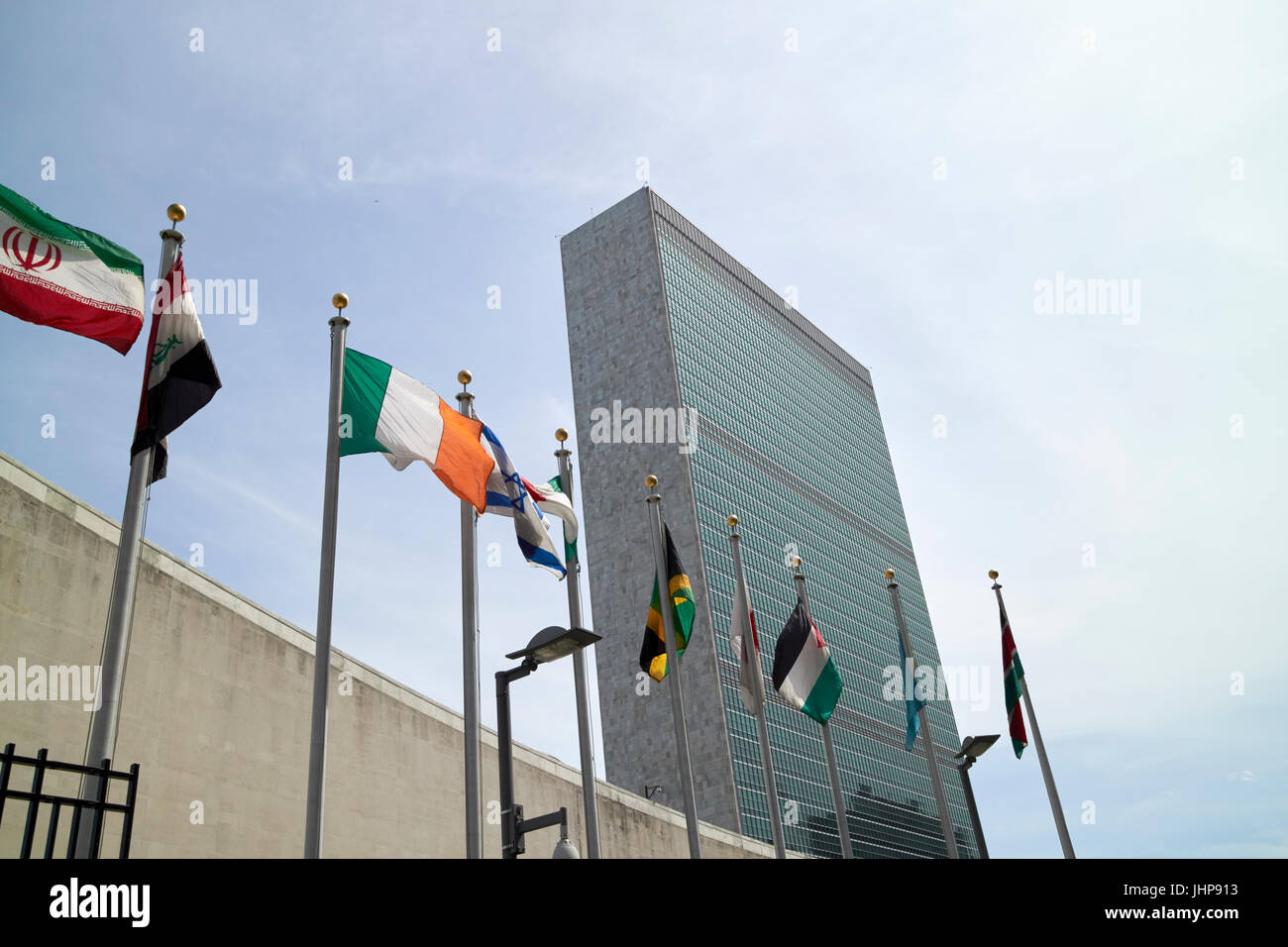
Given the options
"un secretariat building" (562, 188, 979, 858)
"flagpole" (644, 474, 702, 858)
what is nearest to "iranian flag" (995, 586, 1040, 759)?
"flagpole" (644, 474, 702, 858)

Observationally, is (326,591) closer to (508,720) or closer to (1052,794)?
(508,720)

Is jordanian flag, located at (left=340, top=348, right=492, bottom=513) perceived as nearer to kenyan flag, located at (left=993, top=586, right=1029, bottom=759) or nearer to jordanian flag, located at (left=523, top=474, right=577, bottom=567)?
jordanian flag, located at (left=523, top=474, right=577, bottom=567)

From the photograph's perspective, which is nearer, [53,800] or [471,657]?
[53,800]

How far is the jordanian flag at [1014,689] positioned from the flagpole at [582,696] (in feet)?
43.1

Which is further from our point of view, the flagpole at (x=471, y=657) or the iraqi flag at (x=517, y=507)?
the iraqi flag at (x=517, y=507)

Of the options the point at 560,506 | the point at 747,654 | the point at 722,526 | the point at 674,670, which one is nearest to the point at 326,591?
the point at 560,506

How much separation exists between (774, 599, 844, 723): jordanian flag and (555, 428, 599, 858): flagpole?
231 inches

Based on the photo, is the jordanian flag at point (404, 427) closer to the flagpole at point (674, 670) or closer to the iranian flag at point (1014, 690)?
the flagpole at point (674, 670)

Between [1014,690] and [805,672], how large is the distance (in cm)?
719

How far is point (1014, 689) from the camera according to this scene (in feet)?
86.0

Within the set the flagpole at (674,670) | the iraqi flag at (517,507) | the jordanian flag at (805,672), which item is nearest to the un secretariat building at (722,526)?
the jordanian flag at (805,672)

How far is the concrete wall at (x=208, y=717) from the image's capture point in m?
19.0

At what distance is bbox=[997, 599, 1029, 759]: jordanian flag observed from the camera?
2619 cm
